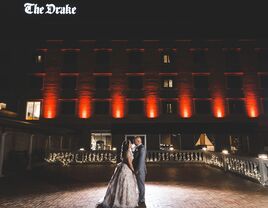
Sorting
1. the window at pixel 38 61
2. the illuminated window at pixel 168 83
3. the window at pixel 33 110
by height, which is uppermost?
the window at pixel 38 61

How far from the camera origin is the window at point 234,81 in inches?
915

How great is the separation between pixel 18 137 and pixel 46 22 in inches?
544

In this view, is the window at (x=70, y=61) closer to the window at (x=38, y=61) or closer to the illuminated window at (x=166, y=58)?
the window at (x=38, y=61)

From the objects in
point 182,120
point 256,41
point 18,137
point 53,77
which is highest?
point 256,41

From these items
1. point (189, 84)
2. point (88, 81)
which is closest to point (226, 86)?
point (189, 84)

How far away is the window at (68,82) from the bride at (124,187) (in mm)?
17839

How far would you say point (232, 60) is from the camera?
78.0 ft

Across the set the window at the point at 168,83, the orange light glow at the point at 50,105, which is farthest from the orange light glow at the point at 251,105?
the orange light glow at the point at 50,105

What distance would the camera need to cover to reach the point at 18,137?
16641 mm

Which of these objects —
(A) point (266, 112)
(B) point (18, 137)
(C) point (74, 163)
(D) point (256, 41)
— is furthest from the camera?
(D) point (256, 41)

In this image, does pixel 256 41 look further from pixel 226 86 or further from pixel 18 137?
pixel 18 137

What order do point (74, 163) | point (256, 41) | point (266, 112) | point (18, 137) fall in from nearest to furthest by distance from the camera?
point (18, 137) → point (74, 163) → point (266, 112) → point (256, 41)

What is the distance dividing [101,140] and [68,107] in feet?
15.2

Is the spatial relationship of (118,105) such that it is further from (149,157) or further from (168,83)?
(149,157)
